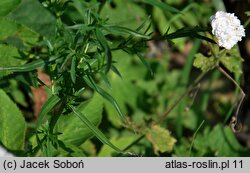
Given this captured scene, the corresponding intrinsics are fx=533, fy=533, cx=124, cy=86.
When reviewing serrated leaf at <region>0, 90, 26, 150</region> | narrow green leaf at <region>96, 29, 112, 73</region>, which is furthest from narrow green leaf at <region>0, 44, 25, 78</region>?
narrow green leaf at <region>96, 29, 112, 73</region>

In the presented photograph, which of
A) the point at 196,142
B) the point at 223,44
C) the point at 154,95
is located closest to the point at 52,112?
the point at 223,44

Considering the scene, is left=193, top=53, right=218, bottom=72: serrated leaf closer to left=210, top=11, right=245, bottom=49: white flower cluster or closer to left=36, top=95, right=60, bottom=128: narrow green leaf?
left=210, top=11, right=245, bottom=49: white flower cluster

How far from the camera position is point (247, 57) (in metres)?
2.86

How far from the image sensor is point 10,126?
1942mm

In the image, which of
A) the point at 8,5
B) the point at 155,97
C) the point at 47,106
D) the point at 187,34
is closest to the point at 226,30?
the point at 187,34

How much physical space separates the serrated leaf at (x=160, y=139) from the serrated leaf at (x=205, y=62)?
17.2 inches

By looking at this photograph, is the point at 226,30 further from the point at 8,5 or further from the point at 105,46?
the point at 8,5

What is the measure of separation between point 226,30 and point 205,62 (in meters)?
0.61

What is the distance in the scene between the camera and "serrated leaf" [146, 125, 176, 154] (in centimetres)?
245

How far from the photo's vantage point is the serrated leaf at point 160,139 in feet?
8.04

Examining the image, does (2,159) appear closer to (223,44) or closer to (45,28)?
(45,28)

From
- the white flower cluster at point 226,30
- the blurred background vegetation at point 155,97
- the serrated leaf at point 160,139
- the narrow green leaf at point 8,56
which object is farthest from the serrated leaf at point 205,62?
the narrow green leaf at point 8,56

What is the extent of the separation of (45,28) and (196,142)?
95cm

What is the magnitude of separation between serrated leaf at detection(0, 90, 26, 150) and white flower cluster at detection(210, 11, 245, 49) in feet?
2.60
